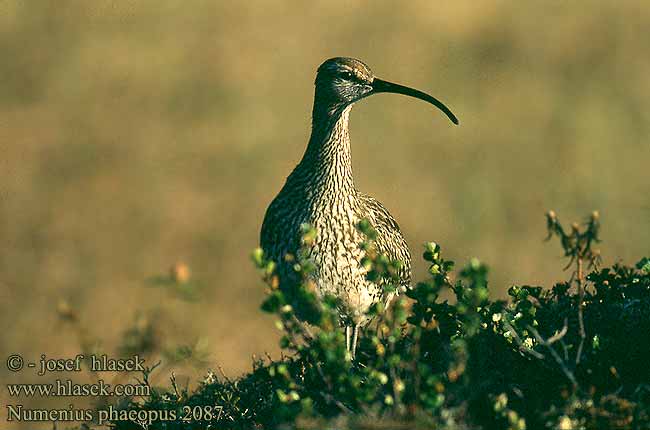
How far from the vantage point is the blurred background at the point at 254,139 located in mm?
13188

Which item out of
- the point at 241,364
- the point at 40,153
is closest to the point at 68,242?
the point at 40,153

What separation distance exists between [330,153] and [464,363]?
3.18 m

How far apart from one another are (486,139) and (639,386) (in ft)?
42.3

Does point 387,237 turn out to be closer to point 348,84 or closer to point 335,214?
point 335,214

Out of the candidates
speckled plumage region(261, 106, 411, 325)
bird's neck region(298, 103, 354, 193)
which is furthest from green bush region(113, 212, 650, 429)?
bird's neck region(298, 103, 354, 193)

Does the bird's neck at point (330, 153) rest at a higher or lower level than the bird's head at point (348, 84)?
lower

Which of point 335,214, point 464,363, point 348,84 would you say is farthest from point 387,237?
point 464,363

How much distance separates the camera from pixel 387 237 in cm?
742

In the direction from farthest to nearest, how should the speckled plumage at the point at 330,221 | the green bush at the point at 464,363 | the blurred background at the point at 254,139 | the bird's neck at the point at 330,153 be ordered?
the blurred background at the point at 254,139 → the bird's neck at the point at 330,153 → the speckled plumage at the point at 330,221 → the green bush at the point at 464,363

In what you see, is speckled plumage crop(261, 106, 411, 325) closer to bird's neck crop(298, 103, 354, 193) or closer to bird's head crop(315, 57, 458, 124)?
bird's neck crop(298, 103, 354, 193)

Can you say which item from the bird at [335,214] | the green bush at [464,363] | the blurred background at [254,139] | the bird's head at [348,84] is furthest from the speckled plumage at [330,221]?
the blurred background at [254,139]

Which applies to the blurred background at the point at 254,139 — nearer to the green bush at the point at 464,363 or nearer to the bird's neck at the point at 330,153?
the bird's neck at the point at 330,153

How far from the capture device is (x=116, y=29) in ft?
63.8

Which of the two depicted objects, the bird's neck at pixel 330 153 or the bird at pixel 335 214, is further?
the bird's neck at pixel 330 153
